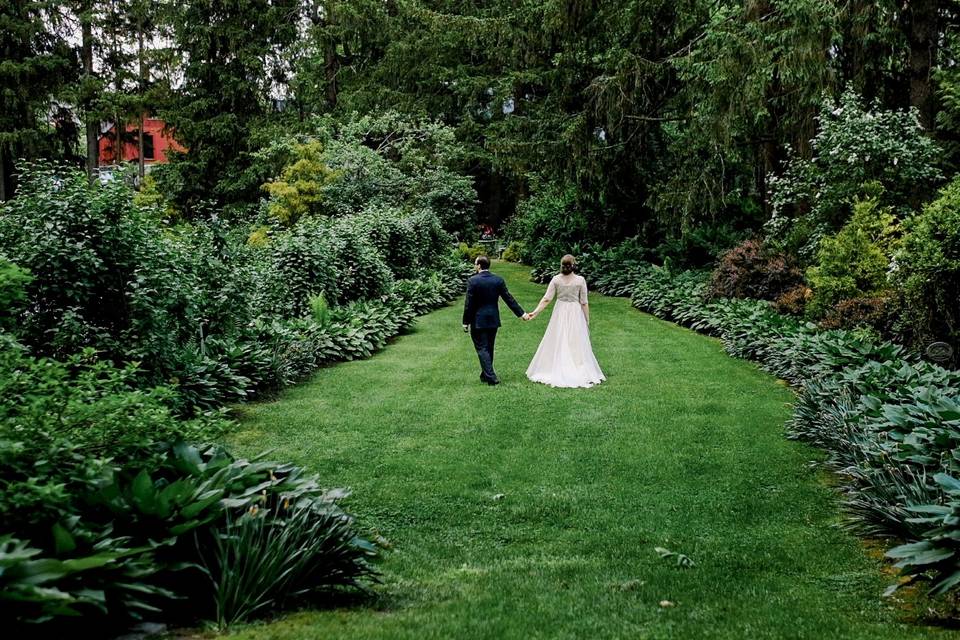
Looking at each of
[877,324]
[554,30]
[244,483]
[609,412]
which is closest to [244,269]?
[609,412]

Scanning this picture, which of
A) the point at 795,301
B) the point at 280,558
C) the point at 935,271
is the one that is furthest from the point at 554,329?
the point at 280,558

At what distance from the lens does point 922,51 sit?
15984 mm

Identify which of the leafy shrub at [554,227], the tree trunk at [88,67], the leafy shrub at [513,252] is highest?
the tree trunk at [88,67]

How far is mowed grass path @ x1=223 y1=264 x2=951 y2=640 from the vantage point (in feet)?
14.3

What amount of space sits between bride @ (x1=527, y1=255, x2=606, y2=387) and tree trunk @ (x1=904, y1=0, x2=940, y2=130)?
28.6 feet

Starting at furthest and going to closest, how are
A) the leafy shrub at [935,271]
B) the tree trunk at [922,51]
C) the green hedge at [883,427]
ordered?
the tree trunk at [922,51] → the leafy shrub at [935,271] → the green hedge at [883,427]

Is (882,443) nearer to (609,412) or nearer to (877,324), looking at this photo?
(609,412)

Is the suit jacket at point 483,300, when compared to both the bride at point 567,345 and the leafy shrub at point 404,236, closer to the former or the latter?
the bride at point 567,345

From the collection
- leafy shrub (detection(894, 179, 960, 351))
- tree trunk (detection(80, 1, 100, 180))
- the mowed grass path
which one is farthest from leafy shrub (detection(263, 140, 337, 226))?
leafy shrub (detection(894, 179, 960, 351))

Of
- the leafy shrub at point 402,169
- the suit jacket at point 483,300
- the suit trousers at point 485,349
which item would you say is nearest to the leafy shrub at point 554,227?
the leafy shrub at point 402,169

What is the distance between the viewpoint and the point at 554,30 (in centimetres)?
2133

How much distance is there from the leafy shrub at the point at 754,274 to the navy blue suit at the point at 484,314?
Answer: 7.43 m

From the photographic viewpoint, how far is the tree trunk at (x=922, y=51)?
52.1ft

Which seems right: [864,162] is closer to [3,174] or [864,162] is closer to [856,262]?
Result: [856,262]
